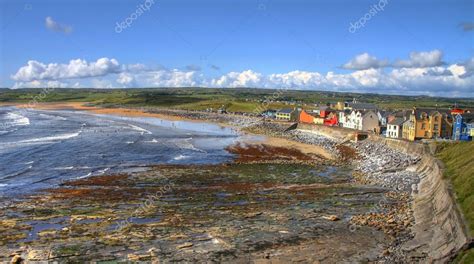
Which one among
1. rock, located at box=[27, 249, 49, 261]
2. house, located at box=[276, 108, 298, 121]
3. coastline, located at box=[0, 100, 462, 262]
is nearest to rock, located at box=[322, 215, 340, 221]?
coastline, located at box=[0, 100, 462, 262]

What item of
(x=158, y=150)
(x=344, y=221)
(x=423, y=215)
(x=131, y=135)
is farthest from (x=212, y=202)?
(x=131, y=135)

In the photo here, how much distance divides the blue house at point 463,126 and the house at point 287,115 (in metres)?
59.6

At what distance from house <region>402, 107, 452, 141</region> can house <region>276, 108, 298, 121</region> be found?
2188 inches

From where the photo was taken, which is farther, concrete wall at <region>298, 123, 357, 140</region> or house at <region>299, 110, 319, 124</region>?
house at <region>299, 110, 319, 124</region>

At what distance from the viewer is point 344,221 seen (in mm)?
26016

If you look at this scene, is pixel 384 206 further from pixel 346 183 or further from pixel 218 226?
pixel 218 226

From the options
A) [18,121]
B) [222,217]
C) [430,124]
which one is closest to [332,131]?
[430,124]

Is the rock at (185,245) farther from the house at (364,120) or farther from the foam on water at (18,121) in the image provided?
the foam on water at (18,121)

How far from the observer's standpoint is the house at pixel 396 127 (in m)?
69.1

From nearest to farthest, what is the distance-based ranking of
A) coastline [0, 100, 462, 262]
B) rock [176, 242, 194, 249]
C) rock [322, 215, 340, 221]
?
rock [176, 242, 194, 249] < coastline [0, 100, 462, 262] < rock [322, 215, 340, 221]

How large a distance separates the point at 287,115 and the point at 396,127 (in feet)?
171

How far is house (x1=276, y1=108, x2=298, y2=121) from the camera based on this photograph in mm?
119350

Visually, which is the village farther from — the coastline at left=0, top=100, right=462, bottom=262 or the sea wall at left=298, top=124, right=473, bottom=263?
the sea wall at left=298, top=124, right=473, bottom=263

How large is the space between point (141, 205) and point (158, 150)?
1269 inches
